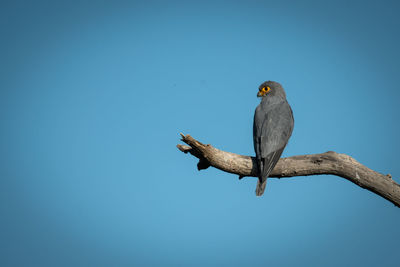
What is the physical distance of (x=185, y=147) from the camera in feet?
24.1

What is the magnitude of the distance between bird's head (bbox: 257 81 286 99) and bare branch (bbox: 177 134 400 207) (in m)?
2.63

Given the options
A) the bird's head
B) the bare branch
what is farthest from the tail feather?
the bird's head

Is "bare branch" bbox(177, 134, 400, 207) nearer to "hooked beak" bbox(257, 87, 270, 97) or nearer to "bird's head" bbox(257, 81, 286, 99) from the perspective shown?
"bird's head" bbox(257, 81, 286, 99)

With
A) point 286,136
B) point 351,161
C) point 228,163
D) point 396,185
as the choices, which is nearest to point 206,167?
point 228,163

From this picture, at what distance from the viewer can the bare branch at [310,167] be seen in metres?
7.34

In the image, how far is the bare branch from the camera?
7335mm

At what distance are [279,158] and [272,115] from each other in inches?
54.7

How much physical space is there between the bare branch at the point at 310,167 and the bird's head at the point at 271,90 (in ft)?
8.64

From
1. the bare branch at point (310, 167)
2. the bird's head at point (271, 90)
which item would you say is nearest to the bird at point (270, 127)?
the bird's head at point (271, 90)

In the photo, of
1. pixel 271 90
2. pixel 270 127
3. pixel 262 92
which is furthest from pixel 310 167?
pixel 262 92

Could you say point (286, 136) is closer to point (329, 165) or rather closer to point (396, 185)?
point (329, 165)

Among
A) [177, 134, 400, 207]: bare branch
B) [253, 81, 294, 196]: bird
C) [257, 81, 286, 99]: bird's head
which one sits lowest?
[177, 134, 400, 207]: bare branch

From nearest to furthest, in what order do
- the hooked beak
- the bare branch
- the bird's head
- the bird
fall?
the bare branch < the bird < the bird's head < the hooked beak

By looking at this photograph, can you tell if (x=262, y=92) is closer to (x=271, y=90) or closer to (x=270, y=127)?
(x=271, y=90)
